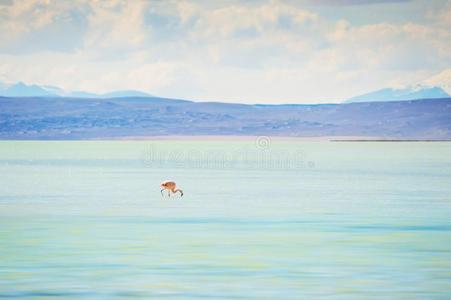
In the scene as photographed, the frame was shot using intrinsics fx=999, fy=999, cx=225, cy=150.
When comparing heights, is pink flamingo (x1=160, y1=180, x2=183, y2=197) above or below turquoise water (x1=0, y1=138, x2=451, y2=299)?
above

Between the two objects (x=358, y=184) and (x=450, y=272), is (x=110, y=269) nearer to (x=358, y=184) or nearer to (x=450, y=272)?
(x=450, y=272)

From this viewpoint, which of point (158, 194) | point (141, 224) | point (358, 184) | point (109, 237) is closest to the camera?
point (109, 237)

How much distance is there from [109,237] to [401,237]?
516 cm

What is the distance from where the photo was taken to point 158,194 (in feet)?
93.0

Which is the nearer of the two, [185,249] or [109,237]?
[185,249]

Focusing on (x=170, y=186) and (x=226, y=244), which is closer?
(x=226, y=244)

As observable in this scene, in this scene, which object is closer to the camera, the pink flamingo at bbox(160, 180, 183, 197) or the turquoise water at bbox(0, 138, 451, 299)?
the turquoise water at bbox(0, 138, 451, 299)

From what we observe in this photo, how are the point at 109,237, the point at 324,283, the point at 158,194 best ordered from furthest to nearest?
the point at 158,194 → the point at 109,237 → the point at 324,283

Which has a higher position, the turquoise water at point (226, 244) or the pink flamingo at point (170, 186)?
the pink flamingo at point (170, 186)

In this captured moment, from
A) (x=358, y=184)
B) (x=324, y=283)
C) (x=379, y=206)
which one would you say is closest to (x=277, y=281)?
(x=324, y=283)

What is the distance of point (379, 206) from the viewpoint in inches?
939

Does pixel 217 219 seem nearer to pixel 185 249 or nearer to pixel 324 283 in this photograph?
pixel 185 249

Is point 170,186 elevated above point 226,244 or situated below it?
above

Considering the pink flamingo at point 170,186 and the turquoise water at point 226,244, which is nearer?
the turquoise water at point 226,244
